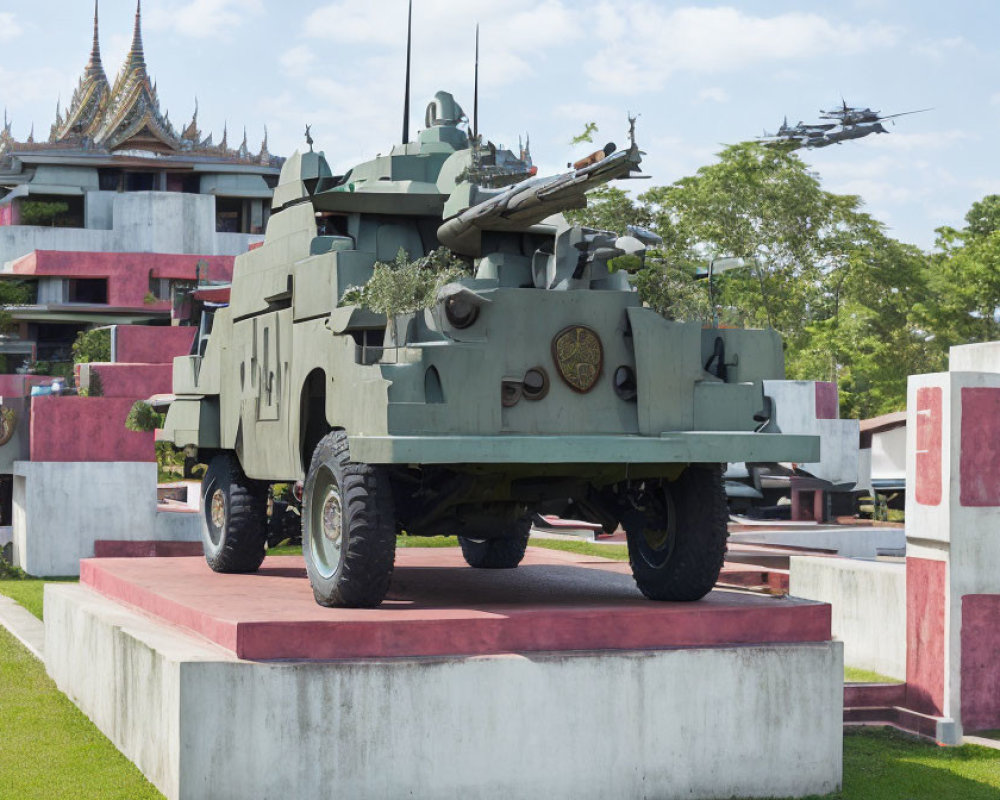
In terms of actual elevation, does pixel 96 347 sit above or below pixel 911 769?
above

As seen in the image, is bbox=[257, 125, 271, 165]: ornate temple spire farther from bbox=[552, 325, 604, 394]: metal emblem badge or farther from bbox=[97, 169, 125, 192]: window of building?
bbox=[552, 325, 604, 394]: metal emblem badge

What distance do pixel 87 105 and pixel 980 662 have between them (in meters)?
52.3

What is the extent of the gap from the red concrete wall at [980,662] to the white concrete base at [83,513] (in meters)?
17.3

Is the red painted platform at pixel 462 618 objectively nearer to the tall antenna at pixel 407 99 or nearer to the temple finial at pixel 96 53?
the tall antenna at pixel 407 99

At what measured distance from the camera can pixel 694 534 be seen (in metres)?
10.1

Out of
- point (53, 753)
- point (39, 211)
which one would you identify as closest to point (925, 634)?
point (53, 753)

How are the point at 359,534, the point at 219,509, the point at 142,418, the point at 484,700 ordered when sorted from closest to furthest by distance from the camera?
the point at 484,700 < the point at 359,534 < the point at 219,509 < the point at 142,418

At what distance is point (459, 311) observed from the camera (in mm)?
9320

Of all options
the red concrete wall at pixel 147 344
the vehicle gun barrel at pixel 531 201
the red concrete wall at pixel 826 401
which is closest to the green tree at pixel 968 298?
the red concrete wall at pixel 826 401

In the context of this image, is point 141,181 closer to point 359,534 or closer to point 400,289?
point 400,289

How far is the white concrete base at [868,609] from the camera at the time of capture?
A: 42.8ft

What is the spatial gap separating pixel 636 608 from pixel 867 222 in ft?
150

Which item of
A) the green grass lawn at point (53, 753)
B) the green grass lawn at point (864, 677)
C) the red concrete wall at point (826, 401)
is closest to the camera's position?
the green grass lawn at point (53, 753)

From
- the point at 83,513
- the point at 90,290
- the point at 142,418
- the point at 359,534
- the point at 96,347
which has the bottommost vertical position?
the point at 83,513
